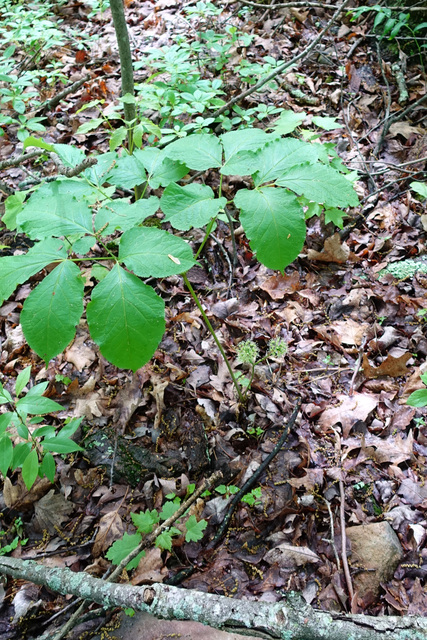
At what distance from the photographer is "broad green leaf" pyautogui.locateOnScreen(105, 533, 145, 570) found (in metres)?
1.78

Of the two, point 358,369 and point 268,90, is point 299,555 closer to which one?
point 358,369

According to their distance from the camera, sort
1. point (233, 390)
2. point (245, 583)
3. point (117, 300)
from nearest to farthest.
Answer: point (117, 300) < point (245, 583) < point (233, 390)

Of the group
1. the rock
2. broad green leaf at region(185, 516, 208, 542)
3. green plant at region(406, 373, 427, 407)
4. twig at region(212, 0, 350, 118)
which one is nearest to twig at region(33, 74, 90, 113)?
twig at region(212, 0, 350, 118)

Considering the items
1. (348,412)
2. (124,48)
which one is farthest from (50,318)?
(124,48)

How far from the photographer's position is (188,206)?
1.33 metres

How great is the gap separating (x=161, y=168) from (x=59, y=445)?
133 centimetres

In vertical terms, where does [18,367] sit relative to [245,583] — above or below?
above

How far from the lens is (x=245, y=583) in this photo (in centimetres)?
175

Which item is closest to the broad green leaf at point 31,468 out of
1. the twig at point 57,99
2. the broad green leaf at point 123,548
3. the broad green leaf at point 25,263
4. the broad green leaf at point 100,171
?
the broad green leaf at point 123,548

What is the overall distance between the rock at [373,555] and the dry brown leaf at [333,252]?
73.3 inches

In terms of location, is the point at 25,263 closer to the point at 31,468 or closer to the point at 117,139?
the point at 31,468

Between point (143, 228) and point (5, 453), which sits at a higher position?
point (143, 228)

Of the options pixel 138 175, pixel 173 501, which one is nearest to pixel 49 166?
pixel 138 175

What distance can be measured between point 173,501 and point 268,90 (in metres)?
3.92
